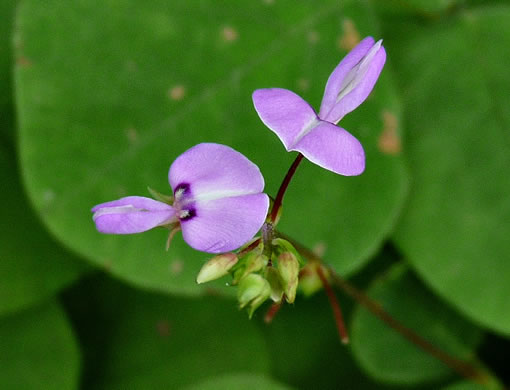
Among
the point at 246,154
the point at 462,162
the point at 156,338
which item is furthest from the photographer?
the point at 156,338

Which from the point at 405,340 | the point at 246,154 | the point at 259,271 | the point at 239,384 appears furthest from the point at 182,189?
the point at 405,340

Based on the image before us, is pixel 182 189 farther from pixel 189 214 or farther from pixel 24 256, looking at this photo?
pixel 24 256

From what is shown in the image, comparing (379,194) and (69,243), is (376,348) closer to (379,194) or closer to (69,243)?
(379,194)

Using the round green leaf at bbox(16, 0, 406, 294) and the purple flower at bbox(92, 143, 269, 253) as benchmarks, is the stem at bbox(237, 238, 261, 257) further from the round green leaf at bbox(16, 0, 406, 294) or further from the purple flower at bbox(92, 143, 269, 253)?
the round green leaf at bbox(16, 0, 406, 294)

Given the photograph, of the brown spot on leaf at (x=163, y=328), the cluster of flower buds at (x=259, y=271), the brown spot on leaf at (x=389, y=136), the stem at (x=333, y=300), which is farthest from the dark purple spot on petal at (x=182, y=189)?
the brown spot on leaf at (x=163, y=328)

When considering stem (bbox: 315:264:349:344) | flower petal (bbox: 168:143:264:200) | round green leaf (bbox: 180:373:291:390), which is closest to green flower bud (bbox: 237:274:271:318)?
flower petal (bbox: 168:143:264:200)

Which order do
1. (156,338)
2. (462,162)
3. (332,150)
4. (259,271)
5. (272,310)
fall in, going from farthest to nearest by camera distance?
(156,338) < (462,162) < (272,310) < (259,271) < (332,150)
